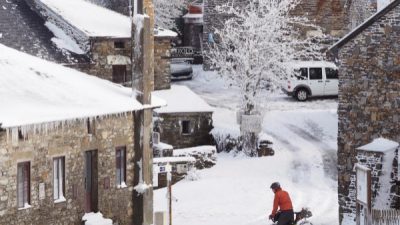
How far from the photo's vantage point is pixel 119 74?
37.2 meters

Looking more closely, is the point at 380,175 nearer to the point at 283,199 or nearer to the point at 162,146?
the point at 283,199

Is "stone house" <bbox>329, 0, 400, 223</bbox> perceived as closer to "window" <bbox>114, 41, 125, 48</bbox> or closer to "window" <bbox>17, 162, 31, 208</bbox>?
"window" <bbox>17, 162, 31, 208</bbox>

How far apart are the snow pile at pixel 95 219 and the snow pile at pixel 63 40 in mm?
10591

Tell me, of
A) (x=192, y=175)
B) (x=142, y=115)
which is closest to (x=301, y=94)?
(x=192, y=175)

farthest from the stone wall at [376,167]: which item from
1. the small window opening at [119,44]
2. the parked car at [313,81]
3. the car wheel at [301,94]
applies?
the car wheel at [301,94]

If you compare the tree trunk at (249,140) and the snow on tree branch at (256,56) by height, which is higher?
the snow on tree branch at (256,56)

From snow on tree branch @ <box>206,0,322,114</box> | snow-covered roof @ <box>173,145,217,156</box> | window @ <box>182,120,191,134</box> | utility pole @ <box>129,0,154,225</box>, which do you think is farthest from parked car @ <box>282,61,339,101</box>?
utility pole @ <box>129,0,154,225</box>

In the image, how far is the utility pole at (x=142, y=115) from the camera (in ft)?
90.8

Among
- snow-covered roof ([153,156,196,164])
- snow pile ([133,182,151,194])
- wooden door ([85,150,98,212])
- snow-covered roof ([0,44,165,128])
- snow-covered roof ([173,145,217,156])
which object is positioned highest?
snow-covered roof ([0,44,165,128])

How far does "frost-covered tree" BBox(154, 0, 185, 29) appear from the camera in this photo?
5144cm

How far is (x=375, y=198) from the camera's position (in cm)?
2428

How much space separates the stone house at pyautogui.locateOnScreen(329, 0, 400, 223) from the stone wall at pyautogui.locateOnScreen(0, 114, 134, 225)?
19.6 ft

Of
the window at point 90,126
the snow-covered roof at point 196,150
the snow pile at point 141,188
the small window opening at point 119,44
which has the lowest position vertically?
the snow-covered roof at point 196,150

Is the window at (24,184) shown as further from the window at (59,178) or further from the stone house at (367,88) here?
the stone house at (367,88)
